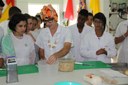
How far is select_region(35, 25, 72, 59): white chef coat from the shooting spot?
2416mm

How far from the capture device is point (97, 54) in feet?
7.98

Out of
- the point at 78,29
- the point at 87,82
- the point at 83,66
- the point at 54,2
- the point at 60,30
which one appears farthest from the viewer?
the point at 54,2

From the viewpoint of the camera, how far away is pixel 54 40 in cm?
244

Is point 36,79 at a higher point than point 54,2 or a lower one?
lower

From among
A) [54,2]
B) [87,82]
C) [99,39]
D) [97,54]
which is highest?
[54,2]

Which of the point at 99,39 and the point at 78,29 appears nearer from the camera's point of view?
the point at 99,39

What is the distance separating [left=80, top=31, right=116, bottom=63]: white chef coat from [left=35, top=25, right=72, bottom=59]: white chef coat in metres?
0.24

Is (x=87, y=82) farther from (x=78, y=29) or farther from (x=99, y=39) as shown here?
(x=78, y=29)

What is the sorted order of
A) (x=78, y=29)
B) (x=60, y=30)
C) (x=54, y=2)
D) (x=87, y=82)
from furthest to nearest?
1. (x=54, y=2)
2. (x=78, y=29)
3. (x=60, y=30)
4. (x=87, y=82)

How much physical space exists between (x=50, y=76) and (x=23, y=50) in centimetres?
66

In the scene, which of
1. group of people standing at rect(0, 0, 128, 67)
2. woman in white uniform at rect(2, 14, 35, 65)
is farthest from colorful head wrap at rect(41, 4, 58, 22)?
woman in white uniform at rect(2, 14, 35, 65)

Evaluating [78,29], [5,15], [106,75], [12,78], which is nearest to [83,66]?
[106,75]

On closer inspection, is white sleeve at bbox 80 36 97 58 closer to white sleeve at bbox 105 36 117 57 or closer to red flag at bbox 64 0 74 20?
white sleeve at bbox 105 36 117 57

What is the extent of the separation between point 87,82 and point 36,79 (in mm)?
376
